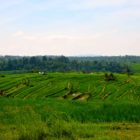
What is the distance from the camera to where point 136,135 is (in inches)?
615

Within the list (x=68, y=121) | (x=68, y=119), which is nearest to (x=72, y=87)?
(x=68, y=119)

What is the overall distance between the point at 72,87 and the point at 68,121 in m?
46.1

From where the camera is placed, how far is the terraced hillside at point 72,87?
5913 centimetres

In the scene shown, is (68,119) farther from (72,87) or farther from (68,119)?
(72,87)

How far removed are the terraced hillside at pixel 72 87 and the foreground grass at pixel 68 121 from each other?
105ft

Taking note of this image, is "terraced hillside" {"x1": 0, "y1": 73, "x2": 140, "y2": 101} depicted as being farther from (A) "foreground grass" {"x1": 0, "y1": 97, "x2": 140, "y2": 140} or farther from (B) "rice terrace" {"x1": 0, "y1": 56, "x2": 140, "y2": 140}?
(A) "foreground grass" {"x1": 0, "y1": 97, "x2": 140, "y2": 140}

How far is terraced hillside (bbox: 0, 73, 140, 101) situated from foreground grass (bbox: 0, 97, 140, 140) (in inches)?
1265

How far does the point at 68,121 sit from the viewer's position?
17.7 m

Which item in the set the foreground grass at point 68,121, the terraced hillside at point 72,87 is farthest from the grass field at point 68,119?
the terraced hillside at point 72,87

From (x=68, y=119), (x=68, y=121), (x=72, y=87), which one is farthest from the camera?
(x=72, y=87)

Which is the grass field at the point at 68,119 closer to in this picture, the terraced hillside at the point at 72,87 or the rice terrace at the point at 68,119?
the rice terrace at the point at 68,119

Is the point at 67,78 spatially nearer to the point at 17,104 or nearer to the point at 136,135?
the point at 17,104

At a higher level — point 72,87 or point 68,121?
point 68,121

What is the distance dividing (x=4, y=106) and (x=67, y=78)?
159 feet
